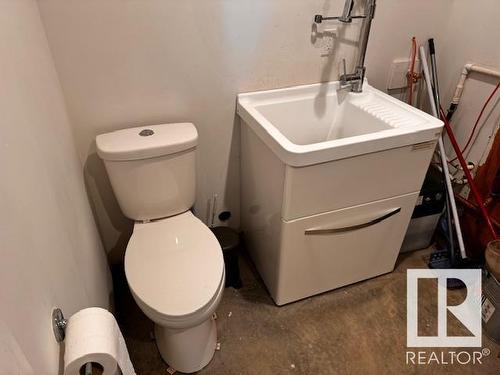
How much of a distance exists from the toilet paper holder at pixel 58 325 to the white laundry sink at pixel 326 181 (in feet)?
2.44

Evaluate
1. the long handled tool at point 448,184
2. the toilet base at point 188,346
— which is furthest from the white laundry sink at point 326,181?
the toilet base at point 188,346

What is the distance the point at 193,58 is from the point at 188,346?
106 cm

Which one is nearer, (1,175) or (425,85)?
(1,175)

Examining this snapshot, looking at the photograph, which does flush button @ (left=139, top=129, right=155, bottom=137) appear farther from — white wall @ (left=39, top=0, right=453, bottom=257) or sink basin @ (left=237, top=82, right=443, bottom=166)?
sink basin @ (left=237, top=82, right=443, bottom=166)

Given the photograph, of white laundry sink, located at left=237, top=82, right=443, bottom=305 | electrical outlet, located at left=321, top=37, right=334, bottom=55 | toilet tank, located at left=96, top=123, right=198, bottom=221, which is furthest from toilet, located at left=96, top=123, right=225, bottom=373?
electrical outlet, located at left=321, top=37, right=334, bottom=55

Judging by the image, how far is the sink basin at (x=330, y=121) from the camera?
1173mm

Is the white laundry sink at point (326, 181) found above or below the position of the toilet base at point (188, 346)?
above

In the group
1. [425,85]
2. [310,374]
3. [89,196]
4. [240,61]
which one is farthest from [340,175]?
[89,196]

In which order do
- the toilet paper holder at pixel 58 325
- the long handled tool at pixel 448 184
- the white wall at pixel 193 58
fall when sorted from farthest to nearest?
the long handled tool at pixel 448 184
the white wall at pixel 193 58
the toilet paper holder at pixel 58 325

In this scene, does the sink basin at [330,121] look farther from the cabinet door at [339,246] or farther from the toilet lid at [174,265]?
the toilet lid at [174,265]

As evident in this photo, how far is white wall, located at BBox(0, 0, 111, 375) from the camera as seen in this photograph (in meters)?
0.57

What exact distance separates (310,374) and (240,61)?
4.04 feet

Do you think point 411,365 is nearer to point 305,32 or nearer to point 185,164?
point 185,164

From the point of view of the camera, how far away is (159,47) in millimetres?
1294
